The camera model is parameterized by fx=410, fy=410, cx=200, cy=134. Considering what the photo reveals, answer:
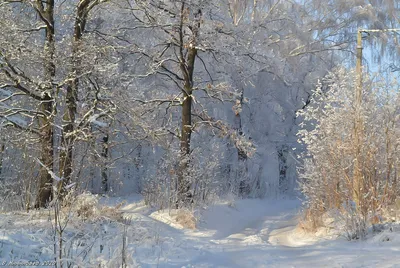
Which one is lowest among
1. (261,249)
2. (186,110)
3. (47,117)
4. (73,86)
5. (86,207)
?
(261,249)

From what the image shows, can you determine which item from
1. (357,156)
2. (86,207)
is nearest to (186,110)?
(357,156)

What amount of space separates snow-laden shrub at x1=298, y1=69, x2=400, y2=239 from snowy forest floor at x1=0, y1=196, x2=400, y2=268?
877mm

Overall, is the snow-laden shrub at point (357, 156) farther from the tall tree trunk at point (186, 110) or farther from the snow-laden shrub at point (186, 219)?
the tall tree trunk at point (186, 110)

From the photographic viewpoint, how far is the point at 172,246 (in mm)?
7051

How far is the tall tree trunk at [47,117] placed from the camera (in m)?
9.22

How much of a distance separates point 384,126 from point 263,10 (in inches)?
471

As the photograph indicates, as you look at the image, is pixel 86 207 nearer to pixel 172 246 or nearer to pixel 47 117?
pixel 172 246

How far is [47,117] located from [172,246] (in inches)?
180

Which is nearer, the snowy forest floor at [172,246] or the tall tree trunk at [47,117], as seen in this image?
the snowy forest floor at [172,246]

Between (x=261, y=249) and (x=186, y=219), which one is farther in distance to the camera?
(x=186, y=219)

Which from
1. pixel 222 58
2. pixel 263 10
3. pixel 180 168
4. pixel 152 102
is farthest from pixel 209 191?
pixel 263 10

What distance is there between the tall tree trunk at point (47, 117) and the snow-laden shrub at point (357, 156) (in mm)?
6348

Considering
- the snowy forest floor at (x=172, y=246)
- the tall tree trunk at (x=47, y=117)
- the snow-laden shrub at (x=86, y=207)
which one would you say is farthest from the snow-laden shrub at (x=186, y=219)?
the tall tree trunk at (x=47, y=117)

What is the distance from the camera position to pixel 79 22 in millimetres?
10602
